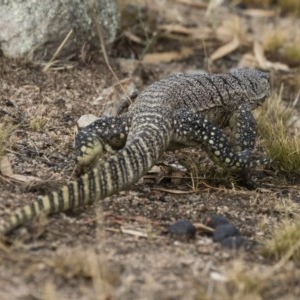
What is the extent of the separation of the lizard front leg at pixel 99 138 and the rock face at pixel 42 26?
6.68 ft

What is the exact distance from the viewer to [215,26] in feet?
36.7

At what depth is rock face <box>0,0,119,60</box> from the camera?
8.16 m

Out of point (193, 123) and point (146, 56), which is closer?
point (193, 123)

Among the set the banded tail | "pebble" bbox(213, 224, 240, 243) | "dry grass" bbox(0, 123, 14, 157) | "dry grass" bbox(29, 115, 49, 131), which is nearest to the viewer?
the banded tail

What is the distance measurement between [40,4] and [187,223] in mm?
3774

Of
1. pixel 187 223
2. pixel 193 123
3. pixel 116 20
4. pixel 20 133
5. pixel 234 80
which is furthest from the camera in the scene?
pixel 116 20

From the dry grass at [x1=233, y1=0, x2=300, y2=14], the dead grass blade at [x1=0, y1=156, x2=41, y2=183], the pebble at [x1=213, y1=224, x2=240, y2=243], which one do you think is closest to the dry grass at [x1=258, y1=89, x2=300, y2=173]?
the pebble at [x1=213, y1=224, x2=240, y2=243]

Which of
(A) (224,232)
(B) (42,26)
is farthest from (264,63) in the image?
(A) (224,232)

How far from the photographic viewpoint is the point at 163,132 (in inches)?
249

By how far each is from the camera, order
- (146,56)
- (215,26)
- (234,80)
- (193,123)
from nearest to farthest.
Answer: (193,123) → (234,80) → (146,56) → (215,26)

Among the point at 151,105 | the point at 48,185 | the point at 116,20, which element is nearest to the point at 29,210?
the point at 48,185

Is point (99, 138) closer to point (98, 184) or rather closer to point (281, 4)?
point (98, 184)

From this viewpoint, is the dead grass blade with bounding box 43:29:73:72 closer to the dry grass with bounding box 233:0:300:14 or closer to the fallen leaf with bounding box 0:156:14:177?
the fallen leaf with bounding box 0:156:14:177

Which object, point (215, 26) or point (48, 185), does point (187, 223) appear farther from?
point (215, 26)
